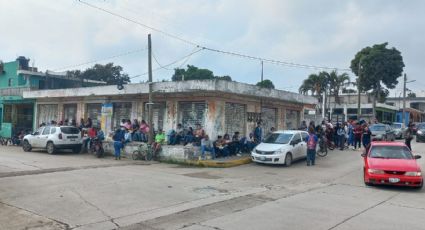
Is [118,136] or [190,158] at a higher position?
[118,136]

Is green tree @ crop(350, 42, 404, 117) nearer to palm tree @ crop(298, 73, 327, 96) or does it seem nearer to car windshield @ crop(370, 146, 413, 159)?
palm tree @ crop(298, 73, 327, 96)

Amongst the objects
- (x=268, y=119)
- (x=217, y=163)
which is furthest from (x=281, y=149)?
(x=268, y=119)

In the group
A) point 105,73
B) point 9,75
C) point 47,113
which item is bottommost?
point 47,113

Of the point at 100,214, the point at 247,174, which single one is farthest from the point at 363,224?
the point at 247,174

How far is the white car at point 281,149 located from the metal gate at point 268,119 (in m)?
4.85

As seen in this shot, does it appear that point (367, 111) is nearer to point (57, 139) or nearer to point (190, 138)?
point (190, 138)

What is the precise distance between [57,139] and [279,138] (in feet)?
39.8

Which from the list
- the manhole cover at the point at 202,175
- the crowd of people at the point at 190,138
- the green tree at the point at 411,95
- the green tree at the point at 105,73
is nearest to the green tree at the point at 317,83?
the green tree at the point at 105,73

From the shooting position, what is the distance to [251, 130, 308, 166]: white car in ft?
56.4

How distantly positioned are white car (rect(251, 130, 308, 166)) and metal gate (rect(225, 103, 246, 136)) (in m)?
2.82

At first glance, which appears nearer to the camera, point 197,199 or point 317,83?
point 197,199

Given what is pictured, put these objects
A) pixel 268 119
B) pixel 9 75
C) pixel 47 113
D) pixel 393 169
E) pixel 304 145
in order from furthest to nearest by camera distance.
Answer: pixel 9 75
pixel 47 113
pixel 268 119
pixel 304 145
pixel 393 169

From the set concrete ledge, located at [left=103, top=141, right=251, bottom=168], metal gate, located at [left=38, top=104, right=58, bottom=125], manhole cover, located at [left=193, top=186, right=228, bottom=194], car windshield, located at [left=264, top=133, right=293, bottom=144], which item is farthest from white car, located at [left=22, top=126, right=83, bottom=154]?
manhole cover, located at [left=193, top=186, right=228, bottom=194]

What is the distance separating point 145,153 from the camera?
64.3 ft
